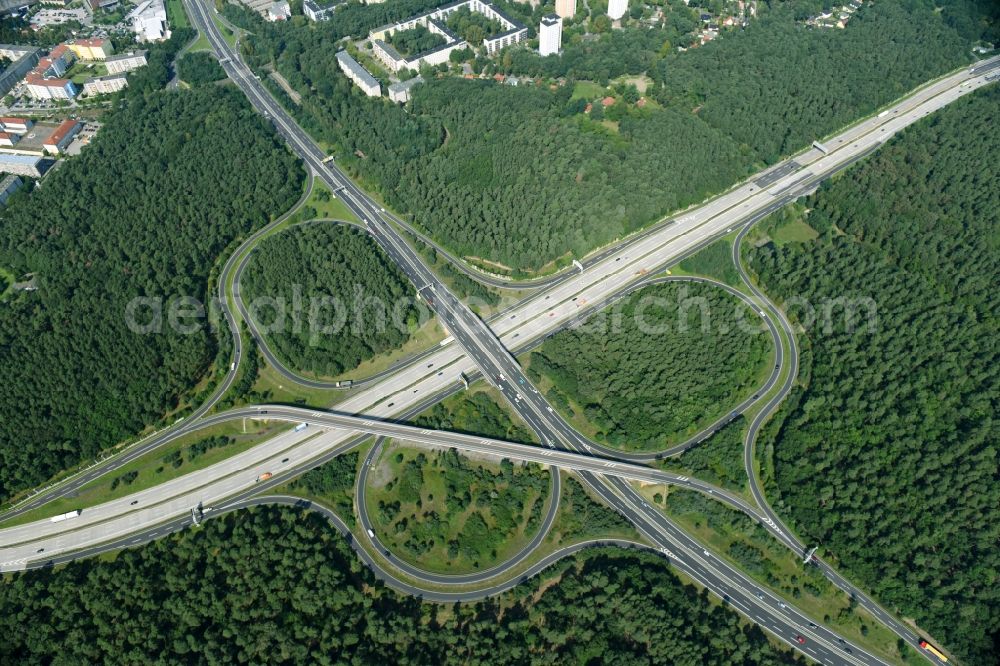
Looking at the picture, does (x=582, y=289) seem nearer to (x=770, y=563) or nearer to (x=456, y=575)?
(x=770, y=563)

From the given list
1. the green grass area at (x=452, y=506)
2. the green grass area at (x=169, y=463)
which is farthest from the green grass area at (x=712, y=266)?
the green grass area at (x=169, y=463)

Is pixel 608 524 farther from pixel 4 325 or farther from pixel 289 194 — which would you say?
pixel 4 325

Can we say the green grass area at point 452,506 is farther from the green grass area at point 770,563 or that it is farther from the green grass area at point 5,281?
the green grass area at point 5,281

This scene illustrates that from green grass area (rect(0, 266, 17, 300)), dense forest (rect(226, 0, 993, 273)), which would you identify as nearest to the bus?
dense forest (rect(226, 0, 993, 273))

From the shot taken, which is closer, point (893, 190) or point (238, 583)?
point (238, 583)

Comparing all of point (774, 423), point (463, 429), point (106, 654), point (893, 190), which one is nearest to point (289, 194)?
point (463, 429)

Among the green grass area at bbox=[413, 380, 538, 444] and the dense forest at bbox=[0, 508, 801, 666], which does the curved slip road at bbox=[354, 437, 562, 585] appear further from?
the green grass area at bbox=[413, 380, 538, 444]
